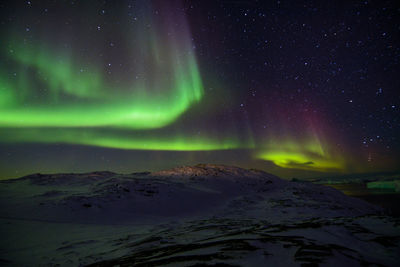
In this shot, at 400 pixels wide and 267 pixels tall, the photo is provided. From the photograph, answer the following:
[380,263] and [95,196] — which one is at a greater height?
[380,263]

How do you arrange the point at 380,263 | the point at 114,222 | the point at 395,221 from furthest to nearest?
the point at 114,222
the point at 395,221
the point at 380,263

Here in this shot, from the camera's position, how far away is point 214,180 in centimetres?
2836

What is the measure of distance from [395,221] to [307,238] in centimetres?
375

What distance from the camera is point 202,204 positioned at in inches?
735

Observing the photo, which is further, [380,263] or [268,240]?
[268,240]

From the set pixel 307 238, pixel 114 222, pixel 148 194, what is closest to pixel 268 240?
pixel 307 238

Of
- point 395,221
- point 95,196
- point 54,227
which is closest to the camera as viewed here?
point 395,221

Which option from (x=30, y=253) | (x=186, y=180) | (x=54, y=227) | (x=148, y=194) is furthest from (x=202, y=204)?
(x=30, y=253)

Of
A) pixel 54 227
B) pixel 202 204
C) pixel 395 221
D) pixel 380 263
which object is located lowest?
pixel 202 204

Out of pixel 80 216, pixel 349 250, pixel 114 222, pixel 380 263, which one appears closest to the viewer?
pixel 380 263

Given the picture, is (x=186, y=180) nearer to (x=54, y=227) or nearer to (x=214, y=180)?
(x=214, y=180)

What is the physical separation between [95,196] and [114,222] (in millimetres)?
5807

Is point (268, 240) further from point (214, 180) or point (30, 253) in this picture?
point (214, 180)

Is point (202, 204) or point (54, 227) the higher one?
point (54, 227)
